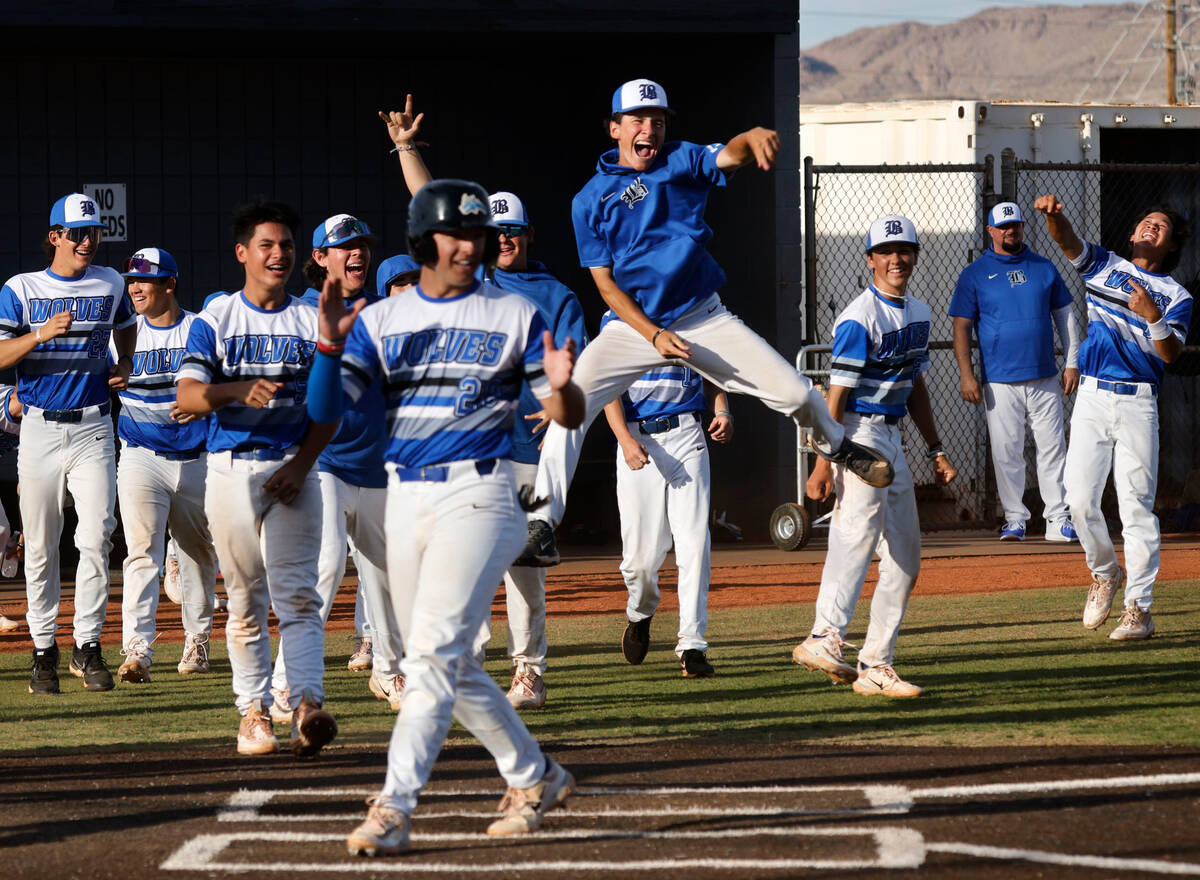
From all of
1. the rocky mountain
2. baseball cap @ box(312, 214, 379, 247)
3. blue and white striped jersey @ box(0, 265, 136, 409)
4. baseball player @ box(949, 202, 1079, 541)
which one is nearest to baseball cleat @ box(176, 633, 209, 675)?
blue and white striped jersey @ box(0, 265, 136, 409)

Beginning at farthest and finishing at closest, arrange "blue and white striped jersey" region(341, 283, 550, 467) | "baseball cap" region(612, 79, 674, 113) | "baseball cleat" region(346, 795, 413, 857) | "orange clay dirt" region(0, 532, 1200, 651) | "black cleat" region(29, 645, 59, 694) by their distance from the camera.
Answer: "orange clay dirt" region(0, 532, 1200, 651) < "black cleat" region(29, 645, 59, 694) < "baseball cap" region(612, 79, 674, 113) < "blue and white striped jersey" region(341, 283, 550, 467) < "baseball cleat" region(346, 795, 413, 857)

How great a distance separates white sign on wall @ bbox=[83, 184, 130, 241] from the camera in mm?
17250

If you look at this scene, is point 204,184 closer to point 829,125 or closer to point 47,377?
point 829,125

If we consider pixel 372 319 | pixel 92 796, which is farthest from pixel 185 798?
pixel 372 319

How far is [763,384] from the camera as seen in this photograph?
7.54 metres

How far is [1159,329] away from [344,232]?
15.4ft

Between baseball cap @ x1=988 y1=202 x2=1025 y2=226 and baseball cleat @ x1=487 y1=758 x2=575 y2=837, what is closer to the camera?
baseball cleat @ x1=487 y1=758 x2=575 y2=837

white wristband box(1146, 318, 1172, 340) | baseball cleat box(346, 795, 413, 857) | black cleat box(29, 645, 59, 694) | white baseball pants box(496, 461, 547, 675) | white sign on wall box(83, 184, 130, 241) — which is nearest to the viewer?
baseball cleat box(346, 795, 413, 857)

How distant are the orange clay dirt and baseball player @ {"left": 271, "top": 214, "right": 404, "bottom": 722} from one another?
133 inches

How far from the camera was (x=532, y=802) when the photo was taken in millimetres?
5508

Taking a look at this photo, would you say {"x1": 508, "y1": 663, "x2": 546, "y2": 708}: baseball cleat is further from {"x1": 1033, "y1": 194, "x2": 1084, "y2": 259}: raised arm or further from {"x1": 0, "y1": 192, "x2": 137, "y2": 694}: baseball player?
{"x1": 1033, "y1": 194, "x2": 1084, "y2": 259}: raised arm

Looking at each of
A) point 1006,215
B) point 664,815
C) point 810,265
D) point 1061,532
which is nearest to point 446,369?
point 664,815

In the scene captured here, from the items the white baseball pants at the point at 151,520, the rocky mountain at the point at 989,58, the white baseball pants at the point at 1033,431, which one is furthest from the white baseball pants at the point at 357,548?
the rocky mountain at the point at 989,58

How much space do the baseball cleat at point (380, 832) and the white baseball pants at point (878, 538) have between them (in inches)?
135
